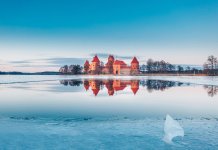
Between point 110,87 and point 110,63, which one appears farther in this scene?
point 110,63

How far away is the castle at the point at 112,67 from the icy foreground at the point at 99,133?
141 metres

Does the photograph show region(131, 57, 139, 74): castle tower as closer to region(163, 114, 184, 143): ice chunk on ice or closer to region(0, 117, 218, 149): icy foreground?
region(0, 117, 218, 149): icy foreground

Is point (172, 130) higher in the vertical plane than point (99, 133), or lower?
higher

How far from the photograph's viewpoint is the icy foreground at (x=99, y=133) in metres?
6.34

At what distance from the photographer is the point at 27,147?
6.17 m

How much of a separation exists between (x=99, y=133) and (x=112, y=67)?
15076 cm

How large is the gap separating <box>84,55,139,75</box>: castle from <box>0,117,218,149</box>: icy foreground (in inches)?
5532

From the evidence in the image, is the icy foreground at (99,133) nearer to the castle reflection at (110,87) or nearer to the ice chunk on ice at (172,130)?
the ice chunk on ice at (172,130)

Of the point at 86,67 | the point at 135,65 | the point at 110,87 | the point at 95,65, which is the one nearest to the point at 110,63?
the point at 95,65

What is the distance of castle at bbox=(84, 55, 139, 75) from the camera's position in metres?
154

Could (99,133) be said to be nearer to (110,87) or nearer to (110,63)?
(110,87)

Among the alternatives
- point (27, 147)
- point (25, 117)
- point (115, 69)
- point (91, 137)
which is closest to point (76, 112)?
point (25, 117)

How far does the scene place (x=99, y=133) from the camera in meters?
7.50

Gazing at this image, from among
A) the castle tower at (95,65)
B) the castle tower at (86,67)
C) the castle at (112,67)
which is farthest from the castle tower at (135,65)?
the castle tower at (86,67)
